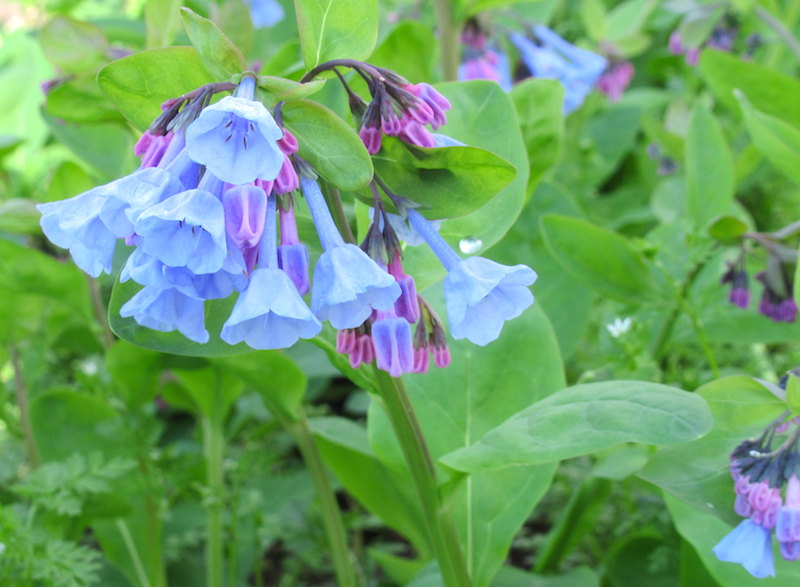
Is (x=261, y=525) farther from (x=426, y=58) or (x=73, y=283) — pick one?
(x=426, y=58)

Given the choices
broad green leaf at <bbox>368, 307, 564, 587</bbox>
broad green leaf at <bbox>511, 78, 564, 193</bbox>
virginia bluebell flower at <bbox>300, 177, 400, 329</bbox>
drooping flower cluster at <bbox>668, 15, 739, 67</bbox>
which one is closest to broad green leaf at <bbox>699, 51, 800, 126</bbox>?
drooping flower cluster at <bbox>668, 15, 739, 67</bbox>

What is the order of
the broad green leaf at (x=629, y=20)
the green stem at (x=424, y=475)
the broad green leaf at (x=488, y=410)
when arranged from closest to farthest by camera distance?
1. the green stem at (x=424, y=475)
2. the broad green leaf at (x=488, y=410)
3. the broad green leaf at (x=629, y=20)

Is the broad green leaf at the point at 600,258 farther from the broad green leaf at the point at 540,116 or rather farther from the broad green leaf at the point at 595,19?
the broad green leaf at the point at 595,19

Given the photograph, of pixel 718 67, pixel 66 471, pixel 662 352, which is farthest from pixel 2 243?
pixel 718 67

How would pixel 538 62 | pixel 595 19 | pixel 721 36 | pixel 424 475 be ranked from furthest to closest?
pixel 595 19 < pixel 721 36 < pixel 538 62 < pixel 424 475

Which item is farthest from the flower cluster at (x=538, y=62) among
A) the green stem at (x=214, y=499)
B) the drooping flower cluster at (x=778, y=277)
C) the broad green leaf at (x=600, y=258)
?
the green stem at (x=214, y=499)

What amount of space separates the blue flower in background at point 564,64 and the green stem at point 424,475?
1109mm

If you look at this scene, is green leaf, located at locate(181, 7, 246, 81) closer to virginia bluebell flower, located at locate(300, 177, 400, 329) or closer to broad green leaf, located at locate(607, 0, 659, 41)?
virginia bluebell flower, located at locate(300, 177, 400, 329)

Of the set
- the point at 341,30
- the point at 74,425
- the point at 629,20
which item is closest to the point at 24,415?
the point at 74,425

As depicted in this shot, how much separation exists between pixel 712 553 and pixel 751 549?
0.49 ft

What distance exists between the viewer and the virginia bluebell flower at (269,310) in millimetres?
631

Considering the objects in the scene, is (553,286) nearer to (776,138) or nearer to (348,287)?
(776,138)

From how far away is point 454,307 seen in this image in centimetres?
70

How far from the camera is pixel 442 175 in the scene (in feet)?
2.51
